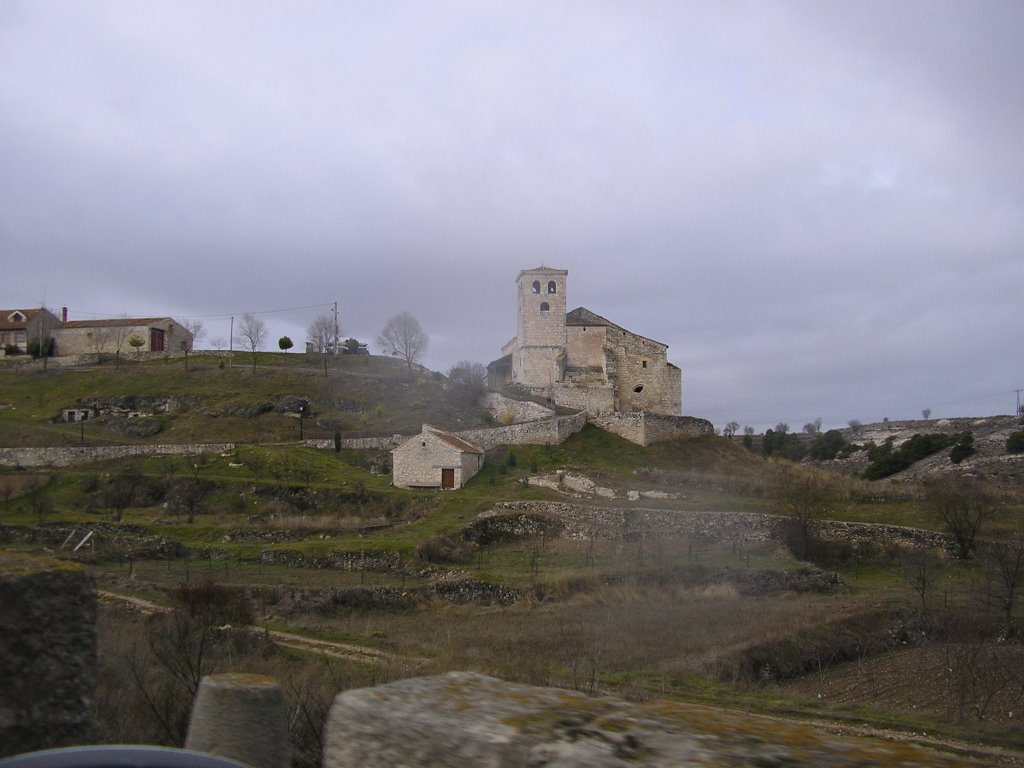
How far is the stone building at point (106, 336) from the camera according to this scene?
249 ft

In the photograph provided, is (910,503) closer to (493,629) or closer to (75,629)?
(493,629)

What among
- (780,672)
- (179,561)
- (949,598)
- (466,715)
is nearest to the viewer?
(466,715)

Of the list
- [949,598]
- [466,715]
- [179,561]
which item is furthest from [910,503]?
[466,715]

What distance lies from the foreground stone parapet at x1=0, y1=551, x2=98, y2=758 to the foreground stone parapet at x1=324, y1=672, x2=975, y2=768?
147cm

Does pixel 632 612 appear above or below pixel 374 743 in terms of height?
below

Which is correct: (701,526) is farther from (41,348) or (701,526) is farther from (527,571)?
(41,348)

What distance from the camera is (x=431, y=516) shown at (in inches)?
1405

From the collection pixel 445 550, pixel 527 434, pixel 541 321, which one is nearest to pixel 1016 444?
pixel 541 321

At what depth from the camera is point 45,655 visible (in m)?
3.61

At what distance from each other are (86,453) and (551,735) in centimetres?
5172

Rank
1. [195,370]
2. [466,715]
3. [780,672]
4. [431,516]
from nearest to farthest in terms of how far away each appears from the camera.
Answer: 1. [466,715]
2. [780,672]
3. [431,516]
4. [195,370]

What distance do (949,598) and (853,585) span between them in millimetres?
4059

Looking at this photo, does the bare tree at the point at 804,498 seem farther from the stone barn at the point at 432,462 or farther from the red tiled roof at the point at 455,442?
the stone barn at the point at 432,462

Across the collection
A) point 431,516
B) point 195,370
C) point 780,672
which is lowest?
point 780,672
